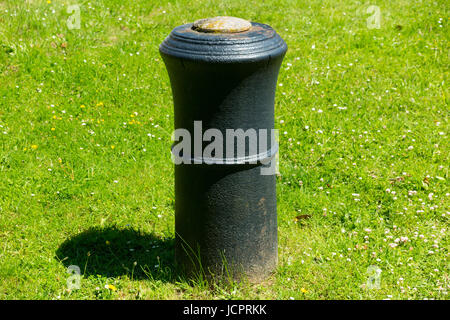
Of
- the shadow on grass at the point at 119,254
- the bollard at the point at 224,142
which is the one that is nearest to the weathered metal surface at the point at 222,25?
the bollard at the point at 224,142

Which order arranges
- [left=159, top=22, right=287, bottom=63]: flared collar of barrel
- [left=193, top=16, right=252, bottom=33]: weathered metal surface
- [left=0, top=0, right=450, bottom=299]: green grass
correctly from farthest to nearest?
[left=0, top=0, right=450, bottom=299]: green grass < [left=193, top=16, right=252, bottom=33]: weathered metal surface < [left=159, top=22, right=287, bottom=63]: flared collar of barrel

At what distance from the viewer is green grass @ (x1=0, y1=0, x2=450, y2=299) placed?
13.5ft

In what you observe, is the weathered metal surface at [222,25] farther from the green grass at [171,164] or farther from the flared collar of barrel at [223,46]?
the green grass at [171,164]

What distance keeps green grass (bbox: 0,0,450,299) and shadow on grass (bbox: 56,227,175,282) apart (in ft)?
0.04

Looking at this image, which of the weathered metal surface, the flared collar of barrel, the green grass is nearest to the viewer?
the flared collar of barrel

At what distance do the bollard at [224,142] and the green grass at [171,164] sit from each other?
302 mm

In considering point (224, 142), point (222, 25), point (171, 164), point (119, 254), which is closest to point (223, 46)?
point (222, 25)

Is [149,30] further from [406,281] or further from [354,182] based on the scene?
[406,281]

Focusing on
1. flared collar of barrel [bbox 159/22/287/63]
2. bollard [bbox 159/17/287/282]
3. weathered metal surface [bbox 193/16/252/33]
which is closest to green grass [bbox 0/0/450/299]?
bollard [bbox 159/17/287/282]

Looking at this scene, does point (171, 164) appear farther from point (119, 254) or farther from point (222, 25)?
point (222, 25)

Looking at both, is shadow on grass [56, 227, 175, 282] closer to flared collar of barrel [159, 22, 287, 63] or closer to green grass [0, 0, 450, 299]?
green grass [0, 0, 450, 299]

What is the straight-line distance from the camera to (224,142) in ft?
11.4

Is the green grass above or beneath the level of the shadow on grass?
above
